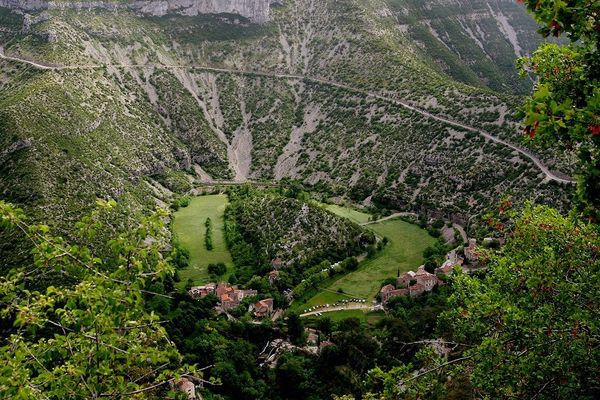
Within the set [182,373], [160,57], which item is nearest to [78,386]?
[182,373]

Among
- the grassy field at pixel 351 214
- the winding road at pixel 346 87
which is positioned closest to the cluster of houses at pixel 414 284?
the grassy field at pixel 351 214

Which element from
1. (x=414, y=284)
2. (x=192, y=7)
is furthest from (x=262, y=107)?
(x=414, y=284)

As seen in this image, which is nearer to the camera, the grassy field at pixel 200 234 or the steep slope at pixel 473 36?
the grassy field at pixel 200 234

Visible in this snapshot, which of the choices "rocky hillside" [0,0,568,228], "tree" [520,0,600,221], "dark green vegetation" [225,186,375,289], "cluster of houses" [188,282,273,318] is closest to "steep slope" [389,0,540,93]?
"rocky hillside" [0,0,568,228]

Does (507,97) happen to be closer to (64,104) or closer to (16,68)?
(64,104)

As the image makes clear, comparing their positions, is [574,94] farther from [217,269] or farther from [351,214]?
[351,214]

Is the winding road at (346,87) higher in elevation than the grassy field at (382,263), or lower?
higher

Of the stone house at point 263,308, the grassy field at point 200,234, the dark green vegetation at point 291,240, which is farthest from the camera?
the grassy field at point 200,234

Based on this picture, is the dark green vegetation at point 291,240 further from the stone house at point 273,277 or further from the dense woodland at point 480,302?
the dense woodland at point 480,302
